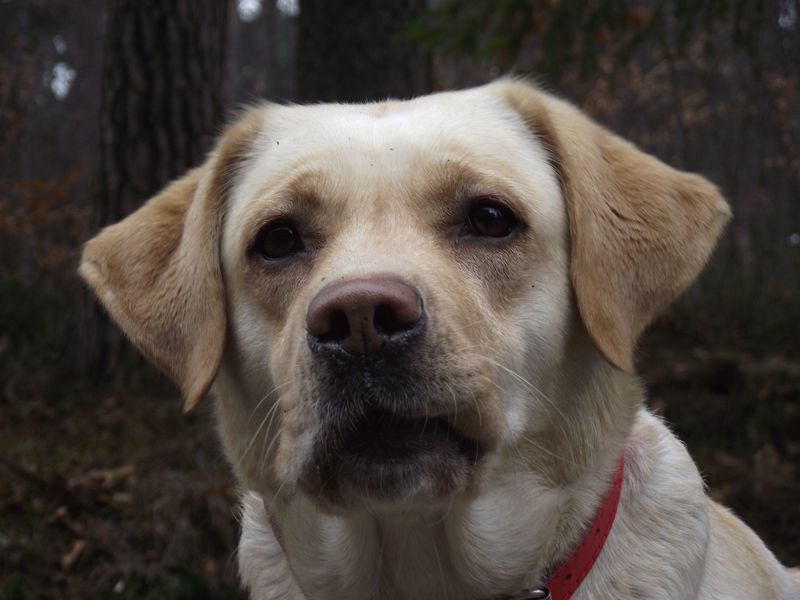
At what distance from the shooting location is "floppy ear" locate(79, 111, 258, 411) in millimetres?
2639

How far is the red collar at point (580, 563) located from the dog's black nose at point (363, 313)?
0.96 m

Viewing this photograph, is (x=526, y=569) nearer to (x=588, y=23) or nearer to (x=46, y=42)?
(x=588, y=23)

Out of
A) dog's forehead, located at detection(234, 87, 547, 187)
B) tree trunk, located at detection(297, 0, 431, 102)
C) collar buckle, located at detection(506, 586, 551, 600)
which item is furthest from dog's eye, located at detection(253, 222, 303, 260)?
tree trunk, located at detection(297, 0, 431, 102)

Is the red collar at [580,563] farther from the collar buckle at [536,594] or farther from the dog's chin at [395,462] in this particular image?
the dog's chin at [395,462]

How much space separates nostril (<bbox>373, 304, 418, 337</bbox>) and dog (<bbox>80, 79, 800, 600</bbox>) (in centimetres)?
10

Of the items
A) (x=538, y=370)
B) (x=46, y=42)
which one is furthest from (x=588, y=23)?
(x=46, y=42)

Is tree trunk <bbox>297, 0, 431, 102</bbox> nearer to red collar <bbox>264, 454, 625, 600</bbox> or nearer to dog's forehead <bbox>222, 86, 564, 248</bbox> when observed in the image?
dog's forehead <bbox>222, 86, 564, 248</bbox>

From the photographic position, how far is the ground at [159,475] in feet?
13.4

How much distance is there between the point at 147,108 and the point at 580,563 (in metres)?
4.82

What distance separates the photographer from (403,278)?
199 cm

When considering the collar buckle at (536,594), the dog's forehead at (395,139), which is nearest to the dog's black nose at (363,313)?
the dog's forehead at (395,139)

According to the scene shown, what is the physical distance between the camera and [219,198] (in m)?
2.91

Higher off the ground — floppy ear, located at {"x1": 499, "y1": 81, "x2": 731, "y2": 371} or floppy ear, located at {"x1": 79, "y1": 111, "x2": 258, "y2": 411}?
floppy ear, located at {"x1": 499, "y1": 81, "x2": 731, "y2": 371}

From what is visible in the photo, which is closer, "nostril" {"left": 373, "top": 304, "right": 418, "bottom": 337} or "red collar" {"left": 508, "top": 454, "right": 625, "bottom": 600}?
"nostril" {"left": 373, "top": 304, "right": 418, "bottom": 337}
